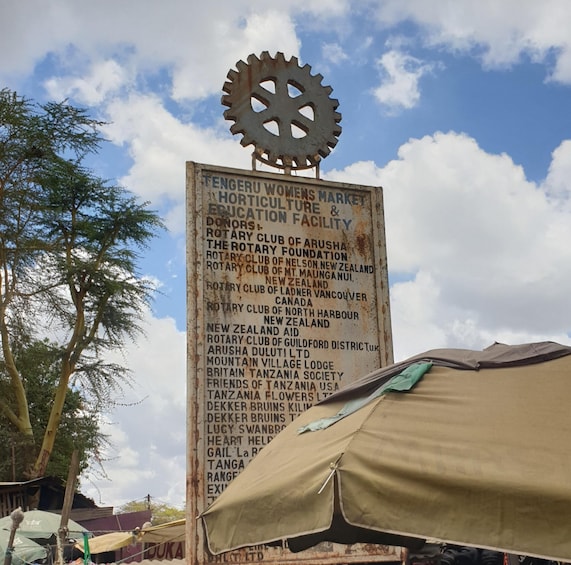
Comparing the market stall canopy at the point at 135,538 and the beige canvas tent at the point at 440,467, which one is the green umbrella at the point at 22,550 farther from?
the beige canvas tent at the point at 440,467

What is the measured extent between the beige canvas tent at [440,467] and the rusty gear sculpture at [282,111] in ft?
15.5

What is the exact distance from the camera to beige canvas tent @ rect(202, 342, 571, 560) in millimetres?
2994

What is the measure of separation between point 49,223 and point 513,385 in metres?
24.7

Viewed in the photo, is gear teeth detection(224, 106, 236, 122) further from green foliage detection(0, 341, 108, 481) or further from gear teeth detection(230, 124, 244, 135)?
green foliage detection(0, 341, 108, 481)

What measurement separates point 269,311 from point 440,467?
4.55m

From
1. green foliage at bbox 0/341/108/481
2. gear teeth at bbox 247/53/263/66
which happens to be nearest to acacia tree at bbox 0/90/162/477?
green foliage at bbox 0/341/108/481

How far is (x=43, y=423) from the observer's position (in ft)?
99.0

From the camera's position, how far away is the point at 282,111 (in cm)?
844

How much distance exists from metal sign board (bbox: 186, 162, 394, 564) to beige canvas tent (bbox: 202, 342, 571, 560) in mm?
3144

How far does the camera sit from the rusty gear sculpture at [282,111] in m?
8.20

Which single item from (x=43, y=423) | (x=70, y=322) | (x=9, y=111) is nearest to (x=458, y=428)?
(x=9, y=111)

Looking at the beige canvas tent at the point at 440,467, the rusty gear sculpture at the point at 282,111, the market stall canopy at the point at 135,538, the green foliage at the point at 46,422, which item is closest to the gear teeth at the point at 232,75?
the rusty gear sculpture at the point at 282,111

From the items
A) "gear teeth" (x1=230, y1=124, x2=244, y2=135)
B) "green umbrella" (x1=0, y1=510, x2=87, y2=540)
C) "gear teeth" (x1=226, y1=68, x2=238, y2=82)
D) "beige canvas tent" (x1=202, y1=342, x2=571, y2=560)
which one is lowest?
"green umbrella" (x1=0, y1=510, x2=87, y2=540)

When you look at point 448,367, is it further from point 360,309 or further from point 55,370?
point 55,370
